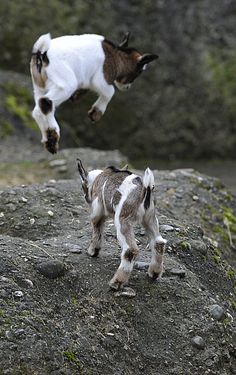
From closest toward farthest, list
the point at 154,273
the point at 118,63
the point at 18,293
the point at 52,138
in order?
the point at 18,293 < the point at 154,273 < the point at 52,138 < the point at 118,63

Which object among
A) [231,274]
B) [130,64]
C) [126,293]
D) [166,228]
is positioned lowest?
[231,274]

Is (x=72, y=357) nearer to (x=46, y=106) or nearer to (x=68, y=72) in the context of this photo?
(x=46, y=106)

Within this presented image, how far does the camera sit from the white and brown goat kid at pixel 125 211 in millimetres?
5293

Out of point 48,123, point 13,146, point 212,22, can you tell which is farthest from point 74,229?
point 212,22

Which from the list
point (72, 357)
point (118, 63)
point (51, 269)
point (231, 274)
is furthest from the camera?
point (231, 274)

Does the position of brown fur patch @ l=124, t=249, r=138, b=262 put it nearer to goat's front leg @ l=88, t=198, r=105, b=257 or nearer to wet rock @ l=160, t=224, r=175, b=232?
goat's front leg @ l=88, t=198, r=105, b=257

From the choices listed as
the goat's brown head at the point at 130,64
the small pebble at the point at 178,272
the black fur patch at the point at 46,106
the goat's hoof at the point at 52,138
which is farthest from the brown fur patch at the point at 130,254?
the goat's brown head at the point at 130,64

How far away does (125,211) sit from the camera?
5.32 m

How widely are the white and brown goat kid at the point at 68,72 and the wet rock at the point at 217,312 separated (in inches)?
58.6

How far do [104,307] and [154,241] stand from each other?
0.52 m

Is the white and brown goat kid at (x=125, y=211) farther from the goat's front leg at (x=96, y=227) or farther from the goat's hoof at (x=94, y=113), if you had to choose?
the goat's hoof at (x=94, y=113)

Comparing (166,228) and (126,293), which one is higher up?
(126,293)

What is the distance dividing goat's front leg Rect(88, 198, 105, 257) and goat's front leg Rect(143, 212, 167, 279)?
0.32 meters

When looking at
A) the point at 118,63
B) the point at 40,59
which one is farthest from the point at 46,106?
the point at 118,63
